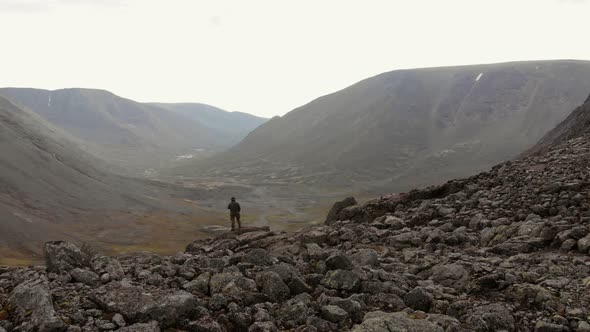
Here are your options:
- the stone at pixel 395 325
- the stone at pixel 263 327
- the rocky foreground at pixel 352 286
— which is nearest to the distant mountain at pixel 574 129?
the rocky foreground at pixel 352 286

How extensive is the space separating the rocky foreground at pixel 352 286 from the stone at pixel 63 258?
0.03 m

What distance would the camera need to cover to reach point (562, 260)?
37.7ft

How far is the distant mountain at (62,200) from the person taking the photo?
68.2 meters

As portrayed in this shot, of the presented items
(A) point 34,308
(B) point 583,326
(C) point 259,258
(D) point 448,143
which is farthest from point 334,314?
(D) point 448,143

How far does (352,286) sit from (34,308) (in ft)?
22.2

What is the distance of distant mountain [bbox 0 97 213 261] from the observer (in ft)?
224

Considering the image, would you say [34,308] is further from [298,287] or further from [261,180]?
[261,180]

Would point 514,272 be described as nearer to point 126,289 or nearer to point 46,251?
point 126,289

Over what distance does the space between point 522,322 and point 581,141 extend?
754 inches

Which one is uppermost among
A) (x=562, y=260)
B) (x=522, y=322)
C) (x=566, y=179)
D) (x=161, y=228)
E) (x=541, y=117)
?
(x=541, y=117)

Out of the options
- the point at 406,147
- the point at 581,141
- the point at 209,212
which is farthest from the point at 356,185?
the point at 581,141

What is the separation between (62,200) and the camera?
9156 cm

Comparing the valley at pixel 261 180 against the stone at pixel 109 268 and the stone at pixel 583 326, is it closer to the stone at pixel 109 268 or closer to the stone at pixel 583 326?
the stone at pixel 109 268

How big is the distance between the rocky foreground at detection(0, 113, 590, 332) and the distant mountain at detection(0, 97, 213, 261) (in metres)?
54.1
